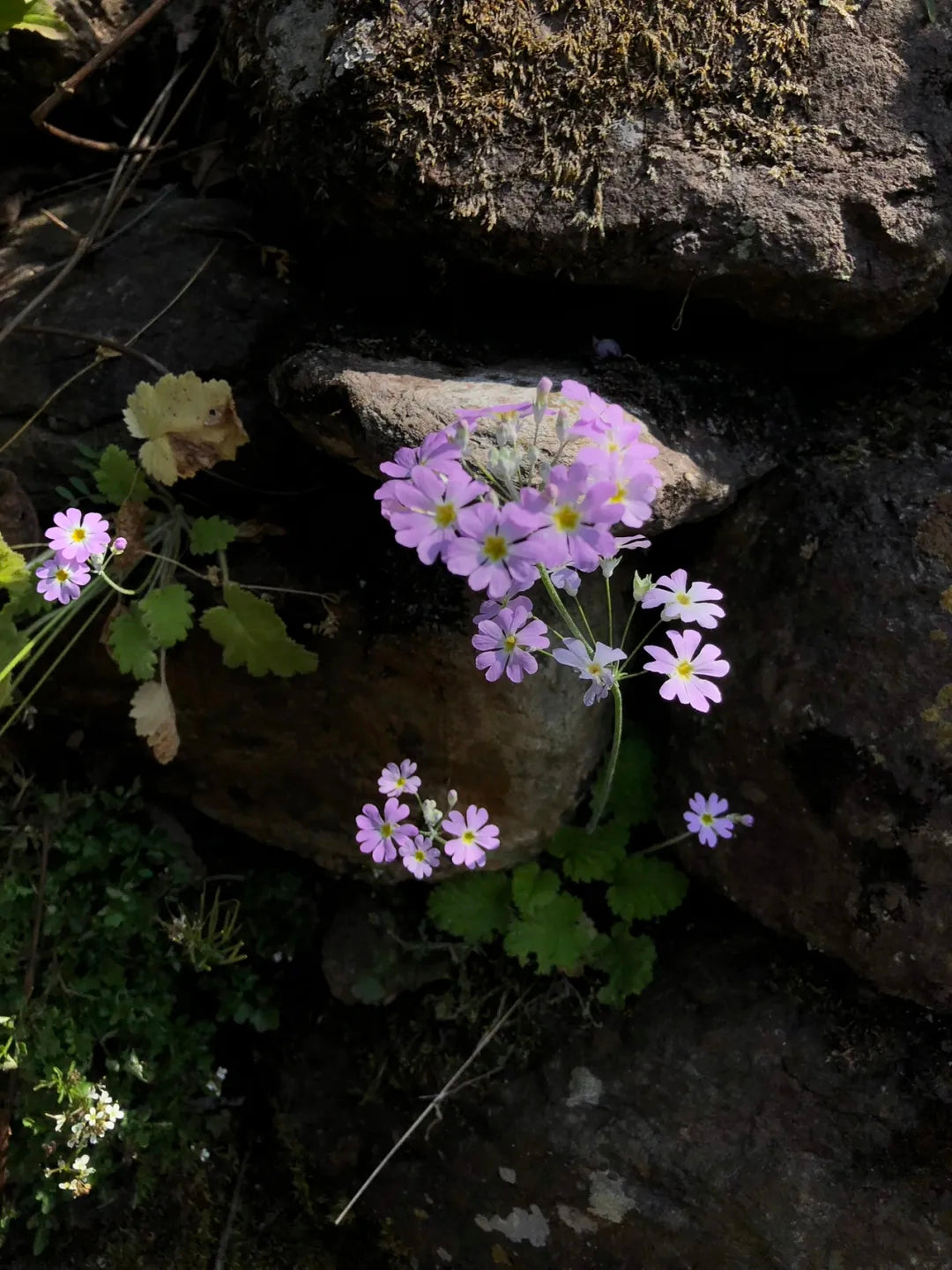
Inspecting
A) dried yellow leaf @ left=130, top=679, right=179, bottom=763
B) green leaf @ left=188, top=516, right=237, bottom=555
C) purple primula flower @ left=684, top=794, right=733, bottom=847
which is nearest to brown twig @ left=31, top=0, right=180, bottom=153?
green leaf @ left=188, top=516, right=237, bottom=555

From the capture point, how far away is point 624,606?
103 inches

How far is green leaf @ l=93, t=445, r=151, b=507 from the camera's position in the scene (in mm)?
2449

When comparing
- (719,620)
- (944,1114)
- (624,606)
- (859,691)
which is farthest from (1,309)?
(944,1114)

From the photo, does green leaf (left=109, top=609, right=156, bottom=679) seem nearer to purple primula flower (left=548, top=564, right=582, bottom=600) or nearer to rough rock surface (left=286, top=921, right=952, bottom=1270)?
purple primula flower (left=548, top=564, right=582, bottom=600)

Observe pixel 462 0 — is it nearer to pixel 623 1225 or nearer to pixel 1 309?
pixel 1 309

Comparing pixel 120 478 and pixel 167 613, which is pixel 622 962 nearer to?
pixel 167 613

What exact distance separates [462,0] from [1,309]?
154cm

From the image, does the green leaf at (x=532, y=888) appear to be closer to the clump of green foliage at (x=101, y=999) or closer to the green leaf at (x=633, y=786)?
the green leaf at (x=633, y=786)

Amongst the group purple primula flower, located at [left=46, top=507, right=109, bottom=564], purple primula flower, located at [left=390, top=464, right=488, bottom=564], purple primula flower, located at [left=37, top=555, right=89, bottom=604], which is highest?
purple primula flower, located at [left=390, top=464, right=488, bottom=564]

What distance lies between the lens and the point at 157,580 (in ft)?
8.40

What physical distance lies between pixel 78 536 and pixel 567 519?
1.28m

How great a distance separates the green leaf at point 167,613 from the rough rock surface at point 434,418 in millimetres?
516

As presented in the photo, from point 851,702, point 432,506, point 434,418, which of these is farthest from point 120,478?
point 851,702

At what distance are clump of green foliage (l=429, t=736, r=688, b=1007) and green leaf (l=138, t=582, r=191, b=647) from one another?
3.38 ft
